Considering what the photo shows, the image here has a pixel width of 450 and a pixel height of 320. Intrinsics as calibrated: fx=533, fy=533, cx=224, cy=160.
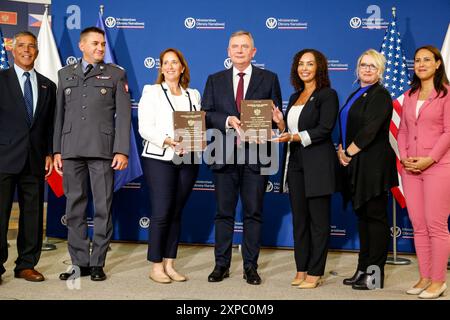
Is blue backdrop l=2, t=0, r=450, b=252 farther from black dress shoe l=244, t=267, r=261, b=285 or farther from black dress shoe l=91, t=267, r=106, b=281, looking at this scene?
black dress shoe l=91, t=267, r=106, b=281

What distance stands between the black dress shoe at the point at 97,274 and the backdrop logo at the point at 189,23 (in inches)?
105

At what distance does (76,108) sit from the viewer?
153 inches

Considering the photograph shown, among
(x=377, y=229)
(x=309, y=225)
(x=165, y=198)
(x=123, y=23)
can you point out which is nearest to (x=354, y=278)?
(x=377, y=229)

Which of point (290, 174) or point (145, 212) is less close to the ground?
point (290, 174)

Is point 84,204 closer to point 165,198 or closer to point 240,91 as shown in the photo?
point 165,198

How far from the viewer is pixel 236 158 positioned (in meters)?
3.87

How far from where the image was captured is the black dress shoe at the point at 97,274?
393 centimetres

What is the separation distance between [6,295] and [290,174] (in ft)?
6.82

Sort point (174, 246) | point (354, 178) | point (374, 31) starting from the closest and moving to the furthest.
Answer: point (354, 178), point (174, 246), point (374, 31)

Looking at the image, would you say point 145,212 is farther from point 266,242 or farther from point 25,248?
point 25,248

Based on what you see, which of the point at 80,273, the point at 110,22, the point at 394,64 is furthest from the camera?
the point at 110,22

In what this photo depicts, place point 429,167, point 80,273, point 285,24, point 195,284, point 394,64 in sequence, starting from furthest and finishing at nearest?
point 285,24
point 394,64
point 80,273
point 195,284
point 429,167

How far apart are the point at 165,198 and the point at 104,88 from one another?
3.05 feet
